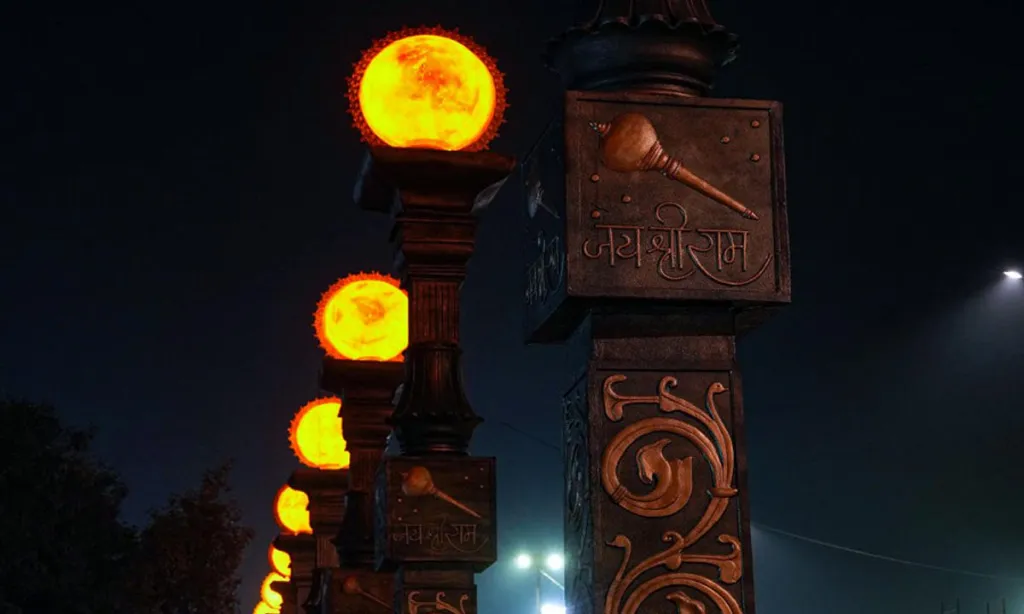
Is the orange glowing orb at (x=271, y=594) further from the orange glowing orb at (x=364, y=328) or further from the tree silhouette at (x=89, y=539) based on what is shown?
the orange glowing orb at (x=364, y=328)

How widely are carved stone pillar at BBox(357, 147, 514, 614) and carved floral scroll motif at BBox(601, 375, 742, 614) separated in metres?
3.66

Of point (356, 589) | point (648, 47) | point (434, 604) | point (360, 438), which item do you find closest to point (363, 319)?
point (360, 438)

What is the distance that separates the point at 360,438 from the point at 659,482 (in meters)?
6.60

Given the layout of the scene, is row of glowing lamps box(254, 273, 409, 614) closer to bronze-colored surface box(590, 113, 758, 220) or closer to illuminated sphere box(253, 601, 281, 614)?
bronze-colored surface box(590, 113, 758, 220)

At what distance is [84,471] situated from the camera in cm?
2844

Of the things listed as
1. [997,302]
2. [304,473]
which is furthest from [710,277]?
[997,302]

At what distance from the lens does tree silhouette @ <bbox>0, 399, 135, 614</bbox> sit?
83.6 ft

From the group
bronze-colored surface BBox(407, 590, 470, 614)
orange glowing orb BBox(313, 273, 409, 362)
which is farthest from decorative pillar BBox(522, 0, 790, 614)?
orange glowing orb BBox(313, 273, 409, 362)

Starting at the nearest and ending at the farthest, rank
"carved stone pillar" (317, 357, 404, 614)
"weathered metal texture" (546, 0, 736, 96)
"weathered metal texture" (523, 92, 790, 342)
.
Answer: "weathered metal texture" (523, 92, 790, 342)
"weathered metal texture" (546, 0, 736, 96)
"carved stone pillar" (317, 357, 404, 614)

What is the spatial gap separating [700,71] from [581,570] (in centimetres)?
126

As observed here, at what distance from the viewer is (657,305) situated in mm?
3365

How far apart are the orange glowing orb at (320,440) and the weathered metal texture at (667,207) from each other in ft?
30.0

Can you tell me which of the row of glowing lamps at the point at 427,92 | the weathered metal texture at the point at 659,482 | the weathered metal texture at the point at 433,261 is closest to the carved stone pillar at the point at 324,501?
the weathered metal texture at the point at 433,261

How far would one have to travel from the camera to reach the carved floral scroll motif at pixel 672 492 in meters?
3.20
